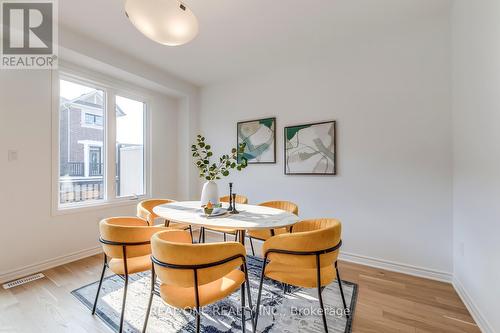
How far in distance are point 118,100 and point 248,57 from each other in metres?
2.06

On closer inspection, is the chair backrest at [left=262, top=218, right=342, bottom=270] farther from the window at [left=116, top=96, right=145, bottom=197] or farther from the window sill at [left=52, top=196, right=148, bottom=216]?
the window at [left=116, top=96, right=145, bottom=197]

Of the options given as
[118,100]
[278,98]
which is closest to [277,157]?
[278,98]

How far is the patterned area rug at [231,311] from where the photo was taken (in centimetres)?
163

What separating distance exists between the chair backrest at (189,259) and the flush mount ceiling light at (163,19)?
4.47 feet

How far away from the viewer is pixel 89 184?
10.1 ft

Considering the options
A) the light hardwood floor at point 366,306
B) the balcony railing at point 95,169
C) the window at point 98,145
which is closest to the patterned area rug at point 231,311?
the light hardwood floor at point 366,306

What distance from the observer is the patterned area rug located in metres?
1.63

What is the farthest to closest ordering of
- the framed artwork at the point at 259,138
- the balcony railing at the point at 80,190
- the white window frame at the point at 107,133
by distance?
the framed artwork at the point at 259,138
the balcony railing at the point at 80,190
the white window frame at the point at 107,133

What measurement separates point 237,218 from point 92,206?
7.69ft

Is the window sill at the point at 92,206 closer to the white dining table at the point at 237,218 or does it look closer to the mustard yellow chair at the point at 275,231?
the white dining table at the point at 237,218

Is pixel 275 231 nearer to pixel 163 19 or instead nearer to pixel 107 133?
pixel 163 19

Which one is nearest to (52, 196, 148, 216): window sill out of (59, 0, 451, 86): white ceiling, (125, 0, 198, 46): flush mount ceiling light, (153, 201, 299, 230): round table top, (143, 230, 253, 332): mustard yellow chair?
(153, 201, 299, 230): round table top

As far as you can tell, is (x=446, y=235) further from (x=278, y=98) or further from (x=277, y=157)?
(x=278, y=98)

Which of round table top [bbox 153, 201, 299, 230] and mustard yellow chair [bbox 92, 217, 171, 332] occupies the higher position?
round table top [bbox 153, 201, 299, 230]
